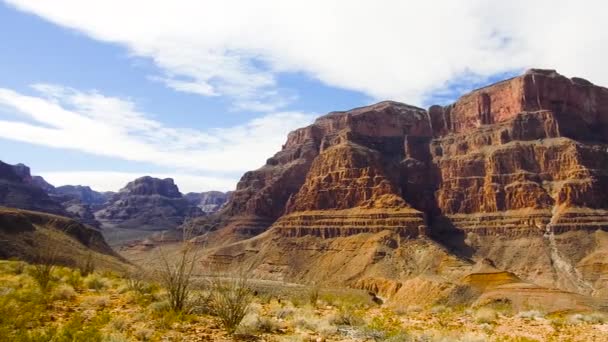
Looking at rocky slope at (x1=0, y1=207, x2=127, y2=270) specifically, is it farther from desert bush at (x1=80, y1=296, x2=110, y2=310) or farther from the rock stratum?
desert bush at (x1=80, y1=296, x2=110, y2=310)

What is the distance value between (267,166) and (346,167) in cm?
5145

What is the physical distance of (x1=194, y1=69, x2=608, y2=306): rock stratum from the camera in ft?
308

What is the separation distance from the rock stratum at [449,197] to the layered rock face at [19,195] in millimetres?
60336

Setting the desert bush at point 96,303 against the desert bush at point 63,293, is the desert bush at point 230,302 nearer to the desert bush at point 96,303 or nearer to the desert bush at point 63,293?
the desert bush at point 96,303

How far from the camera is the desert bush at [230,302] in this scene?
1387 centimetres

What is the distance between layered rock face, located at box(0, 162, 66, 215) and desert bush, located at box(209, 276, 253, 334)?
166 m

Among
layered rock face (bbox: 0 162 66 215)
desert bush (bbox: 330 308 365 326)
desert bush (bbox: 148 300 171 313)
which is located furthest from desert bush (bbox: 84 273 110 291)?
layered rock face (bbox: 0 162 66 215)

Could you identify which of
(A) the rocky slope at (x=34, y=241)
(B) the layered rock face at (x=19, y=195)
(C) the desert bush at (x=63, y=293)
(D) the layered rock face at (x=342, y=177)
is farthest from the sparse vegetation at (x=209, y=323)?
(B) the layered rock face at (x=19, y=195)

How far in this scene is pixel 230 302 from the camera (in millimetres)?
14289

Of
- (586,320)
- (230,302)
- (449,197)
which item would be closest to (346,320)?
(230,302)

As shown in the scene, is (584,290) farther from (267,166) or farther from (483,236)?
(267,166)

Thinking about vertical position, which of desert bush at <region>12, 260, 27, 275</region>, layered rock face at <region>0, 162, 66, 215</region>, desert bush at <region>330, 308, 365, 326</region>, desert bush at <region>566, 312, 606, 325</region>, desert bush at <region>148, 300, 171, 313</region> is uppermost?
layered rock face at <region>0, 162, 66, 215</region>

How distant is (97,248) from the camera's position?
7519 cm

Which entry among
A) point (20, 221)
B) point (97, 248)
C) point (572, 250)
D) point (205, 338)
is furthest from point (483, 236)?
point (205, 338)
